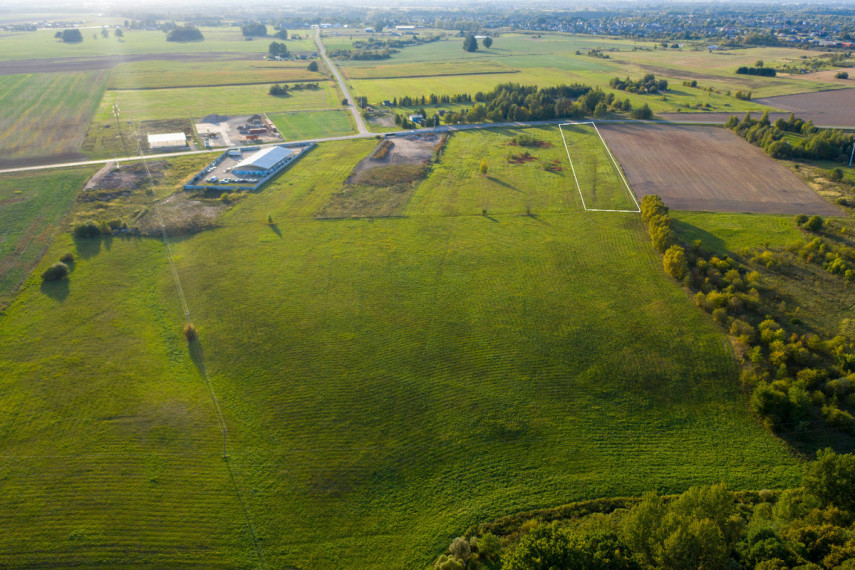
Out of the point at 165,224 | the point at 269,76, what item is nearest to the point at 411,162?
the point at 165,224

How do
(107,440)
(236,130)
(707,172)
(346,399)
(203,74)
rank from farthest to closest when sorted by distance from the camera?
(203,74) → (236,130) → (707,172) → (346,399) → (107,440)

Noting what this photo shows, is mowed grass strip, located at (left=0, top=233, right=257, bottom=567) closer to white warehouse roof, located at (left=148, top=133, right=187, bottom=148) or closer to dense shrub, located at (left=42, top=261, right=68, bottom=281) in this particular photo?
dense shrub, located at (left=42, top=261, right=68, bottom=281)

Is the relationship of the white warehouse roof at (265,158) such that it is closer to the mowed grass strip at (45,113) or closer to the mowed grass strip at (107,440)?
the mowed grass strip at (45,113)

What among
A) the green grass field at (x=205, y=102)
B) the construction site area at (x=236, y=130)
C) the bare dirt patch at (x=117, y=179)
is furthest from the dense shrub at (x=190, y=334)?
the green grass field at (x=205, y=102)

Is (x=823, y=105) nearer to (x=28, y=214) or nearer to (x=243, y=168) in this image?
(x=243, y=168)

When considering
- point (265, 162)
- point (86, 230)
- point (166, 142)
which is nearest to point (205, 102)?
point (166, 142)

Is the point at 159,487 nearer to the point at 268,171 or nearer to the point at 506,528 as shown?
the point at 506,528

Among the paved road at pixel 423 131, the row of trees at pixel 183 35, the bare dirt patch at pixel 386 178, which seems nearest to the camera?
the bare dirt patch at pixel 386 178
